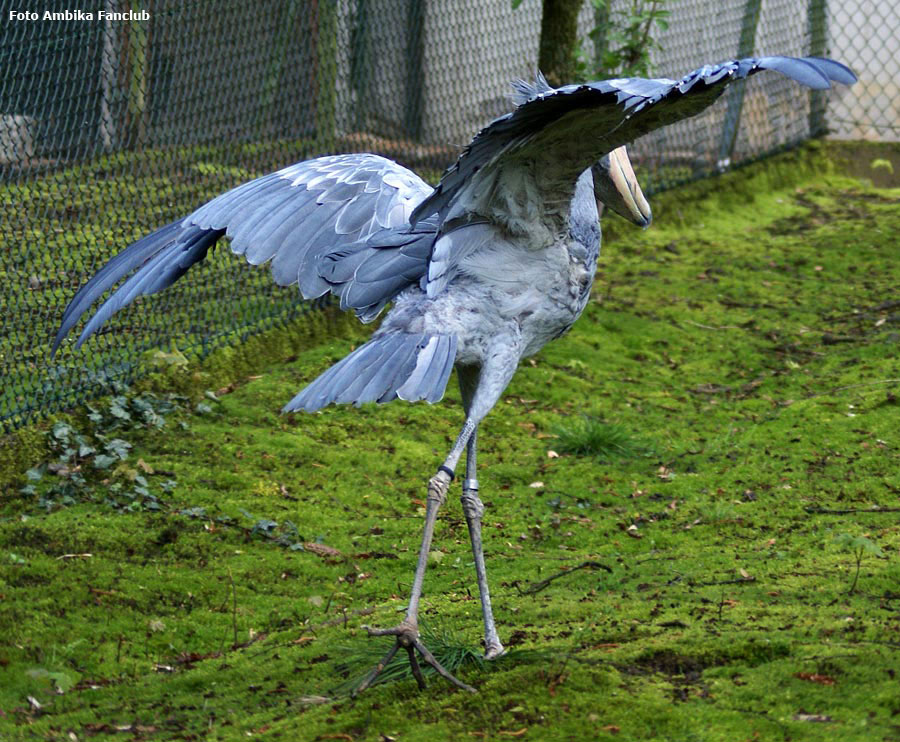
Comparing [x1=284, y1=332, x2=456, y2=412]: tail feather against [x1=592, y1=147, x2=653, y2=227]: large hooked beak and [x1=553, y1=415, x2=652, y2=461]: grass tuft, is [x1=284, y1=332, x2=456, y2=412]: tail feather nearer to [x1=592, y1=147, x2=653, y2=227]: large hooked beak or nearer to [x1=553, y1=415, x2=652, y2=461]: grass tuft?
[x1=592, y1=147, x2=653, y2=227]: large hooked beak

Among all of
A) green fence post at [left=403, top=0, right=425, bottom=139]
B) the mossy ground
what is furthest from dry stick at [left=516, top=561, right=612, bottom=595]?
green fence post at [left=403, top=0, right=425, bottom=139]

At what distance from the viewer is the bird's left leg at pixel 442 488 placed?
3.12 m

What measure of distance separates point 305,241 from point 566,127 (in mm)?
1070

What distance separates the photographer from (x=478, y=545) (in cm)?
357

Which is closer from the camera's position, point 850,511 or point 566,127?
point 566,127

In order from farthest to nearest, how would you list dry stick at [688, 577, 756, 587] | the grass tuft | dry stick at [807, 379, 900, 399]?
dry stick at [807, 379, 900, 399] < the grass tuft < dry stick at [688, 577, 756, 587]

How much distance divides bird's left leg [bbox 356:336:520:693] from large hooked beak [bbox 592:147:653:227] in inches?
35.0

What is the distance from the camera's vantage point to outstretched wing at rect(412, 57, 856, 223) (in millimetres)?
2736

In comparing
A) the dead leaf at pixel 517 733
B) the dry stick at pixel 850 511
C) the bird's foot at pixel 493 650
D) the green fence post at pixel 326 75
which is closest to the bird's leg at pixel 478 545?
the bird's foot at pixel 493 650

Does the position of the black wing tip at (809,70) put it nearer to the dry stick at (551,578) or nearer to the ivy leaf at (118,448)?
the dry stick at (551,578)

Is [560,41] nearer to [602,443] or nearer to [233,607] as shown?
[602,443]

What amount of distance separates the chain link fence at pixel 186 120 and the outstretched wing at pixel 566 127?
7.06 ft

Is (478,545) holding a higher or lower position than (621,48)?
lower

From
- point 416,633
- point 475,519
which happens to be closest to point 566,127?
point 475,519
